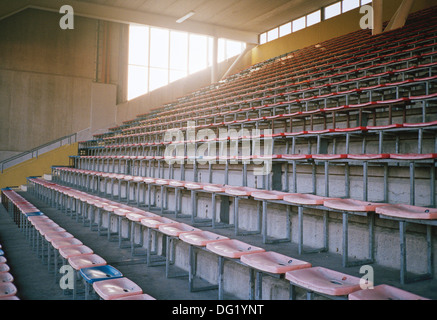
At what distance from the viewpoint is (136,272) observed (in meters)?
2.05

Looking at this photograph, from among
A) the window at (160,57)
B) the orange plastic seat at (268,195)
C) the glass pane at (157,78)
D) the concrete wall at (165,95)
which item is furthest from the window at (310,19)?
the orange plastic seat at (268,195)

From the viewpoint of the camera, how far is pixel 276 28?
901 cm

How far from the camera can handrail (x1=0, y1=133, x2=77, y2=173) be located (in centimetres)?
690

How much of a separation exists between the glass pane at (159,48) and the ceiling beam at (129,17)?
138 cm

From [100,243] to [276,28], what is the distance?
804 centimetres

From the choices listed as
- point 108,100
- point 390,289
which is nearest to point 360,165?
point 390,289

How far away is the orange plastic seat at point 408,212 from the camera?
1254 mm

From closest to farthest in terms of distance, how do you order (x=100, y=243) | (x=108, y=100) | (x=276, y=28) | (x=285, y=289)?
(x=285, y=289)
(x=100, y=243)
(x=108, y=100)
(x=276, y=28)

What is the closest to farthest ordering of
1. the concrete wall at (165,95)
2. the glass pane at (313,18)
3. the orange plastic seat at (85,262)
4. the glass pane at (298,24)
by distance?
the orange plastic seat at (85,262) < the glass pane at (313,18) < the glass pane at (298,24) < the concrete wall at (165,95)

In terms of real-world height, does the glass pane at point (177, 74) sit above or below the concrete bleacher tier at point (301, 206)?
above

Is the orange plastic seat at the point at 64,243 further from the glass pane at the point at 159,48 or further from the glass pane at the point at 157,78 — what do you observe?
the glass pane at the point at 159,48

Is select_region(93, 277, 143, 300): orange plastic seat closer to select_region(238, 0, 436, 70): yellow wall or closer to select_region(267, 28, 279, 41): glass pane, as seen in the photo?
select_region(238, 0, 436, 70): yellow wall

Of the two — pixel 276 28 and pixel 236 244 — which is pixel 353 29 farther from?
pixel 236 244

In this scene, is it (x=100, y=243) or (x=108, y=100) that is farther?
(x=108, y=100)
